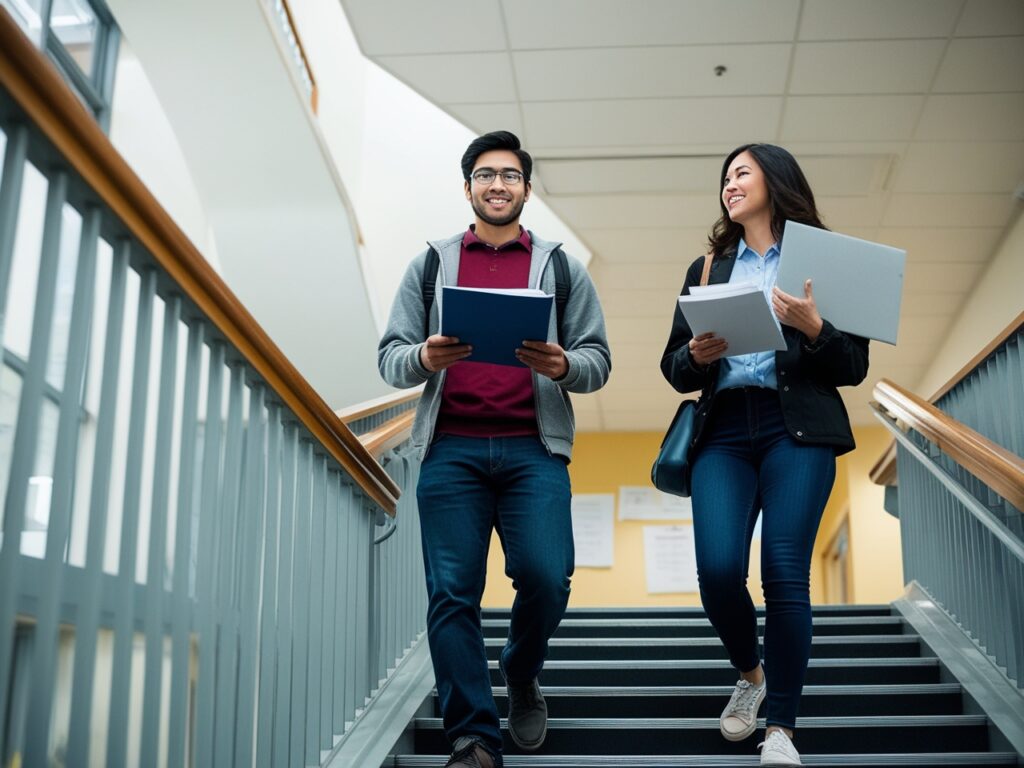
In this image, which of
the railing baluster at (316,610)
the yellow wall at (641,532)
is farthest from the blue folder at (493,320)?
the yellow wall at (641,532)

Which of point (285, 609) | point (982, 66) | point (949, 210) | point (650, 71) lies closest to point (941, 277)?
point (949, 210)

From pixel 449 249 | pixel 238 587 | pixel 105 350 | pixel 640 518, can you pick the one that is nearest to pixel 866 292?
pixel 449 249

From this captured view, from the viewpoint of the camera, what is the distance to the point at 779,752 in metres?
2.44

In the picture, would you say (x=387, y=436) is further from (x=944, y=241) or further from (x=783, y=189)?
(x=944, y=241)

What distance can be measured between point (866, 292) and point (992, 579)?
3.84 feet

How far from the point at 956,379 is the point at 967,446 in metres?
0.85

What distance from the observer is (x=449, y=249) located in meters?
2.72

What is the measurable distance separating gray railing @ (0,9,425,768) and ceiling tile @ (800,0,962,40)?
10.6ft

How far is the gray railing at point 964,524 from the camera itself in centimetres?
287

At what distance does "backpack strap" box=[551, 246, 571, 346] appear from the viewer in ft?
8.82

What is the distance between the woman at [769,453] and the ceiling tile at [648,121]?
3083mm

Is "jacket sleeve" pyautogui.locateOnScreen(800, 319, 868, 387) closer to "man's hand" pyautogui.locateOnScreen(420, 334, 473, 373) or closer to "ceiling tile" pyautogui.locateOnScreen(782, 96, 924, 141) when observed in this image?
"man's hand" pyautogui.locateOnScreen(420, 334, 473, 373)

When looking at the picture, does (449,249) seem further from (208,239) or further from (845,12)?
(208,239)

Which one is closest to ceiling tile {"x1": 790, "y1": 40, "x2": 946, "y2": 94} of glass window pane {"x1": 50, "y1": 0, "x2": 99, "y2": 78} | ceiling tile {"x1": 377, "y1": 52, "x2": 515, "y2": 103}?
ceiling tile {"x1": 377, "y1": 52, "x2": 515, "y2": 103}
